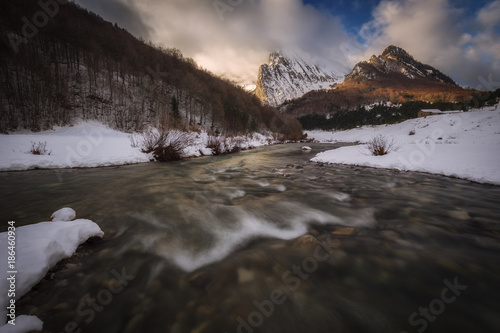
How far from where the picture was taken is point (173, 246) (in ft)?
7.56

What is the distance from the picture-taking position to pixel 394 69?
99.9 metres

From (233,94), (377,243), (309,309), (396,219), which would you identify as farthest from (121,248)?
(233,94)

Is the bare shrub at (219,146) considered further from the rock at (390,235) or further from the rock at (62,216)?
the rock at (390,235)

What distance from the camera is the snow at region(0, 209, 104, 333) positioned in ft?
4.09

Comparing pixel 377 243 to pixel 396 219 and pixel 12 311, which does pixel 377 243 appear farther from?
pixel 12 311

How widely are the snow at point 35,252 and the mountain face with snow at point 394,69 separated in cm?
12006

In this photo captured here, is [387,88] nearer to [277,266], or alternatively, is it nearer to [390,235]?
[390,235]

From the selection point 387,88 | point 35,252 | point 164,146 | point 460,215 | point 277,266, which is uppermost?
point 387,88

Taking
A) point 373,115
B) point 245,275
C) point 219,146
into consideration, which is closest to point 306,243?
point 245,275

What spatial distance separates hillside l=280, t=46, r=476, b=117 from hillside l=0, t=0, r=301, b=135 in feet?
106

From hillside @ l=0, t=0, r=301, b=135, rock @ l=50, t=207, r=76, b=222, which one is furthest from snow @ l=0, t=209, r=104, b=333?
hillside @ l=0, t=0, r=301, b=135

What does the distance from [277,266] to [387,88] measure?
9665 cm

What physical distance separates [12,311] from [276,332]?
184 cm

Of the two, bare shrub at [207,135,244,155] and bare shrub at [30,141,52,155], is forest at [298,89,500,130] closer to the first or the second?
bare shrub at [207,135,244,155]
